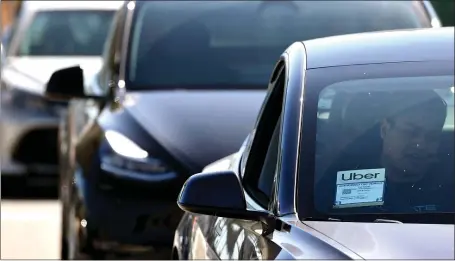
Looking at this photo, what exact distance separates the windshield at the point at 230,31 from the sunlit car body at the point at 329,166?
102 inches

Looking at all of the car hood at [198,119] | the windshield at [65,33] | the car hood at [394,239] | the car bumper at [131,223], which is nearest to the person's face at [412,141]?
the car hood at [394,239]

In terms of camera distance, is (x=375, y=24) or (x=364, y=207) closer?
(x=364, y=207)

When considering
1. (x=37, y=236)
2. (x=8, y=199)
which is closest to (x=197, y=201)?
(x=37, y=236)

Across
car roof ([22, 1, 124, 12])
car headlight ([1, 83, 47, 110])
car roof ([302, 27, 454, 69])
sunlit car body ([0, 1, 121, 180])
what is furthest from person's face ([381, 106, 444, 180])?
car roof ([22, 1, 124, 12])

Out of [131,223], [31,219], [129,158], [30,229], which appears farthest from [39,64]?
[131,223]

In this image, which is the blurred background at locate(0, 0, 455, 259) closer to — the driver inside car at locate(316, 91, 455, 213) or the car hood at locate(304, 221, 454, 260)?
the driver inside car at locate(316, 91, 455, 213)

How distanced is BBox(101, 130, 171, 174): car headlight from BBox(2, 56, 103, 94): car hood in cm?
496

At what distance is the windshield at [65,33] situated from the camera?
43.5ft

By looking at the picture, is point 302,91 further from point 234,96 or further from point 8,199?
point 8,199

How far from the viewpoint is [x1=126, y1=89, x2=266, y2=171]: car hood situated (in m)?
6.36

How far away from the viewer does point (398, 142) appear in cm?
424

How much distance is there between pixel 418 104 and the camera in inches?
173

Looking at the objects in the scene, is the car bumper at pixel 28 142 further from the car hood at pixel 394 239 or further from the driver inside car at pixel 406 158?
the car hood at pixel 394 239

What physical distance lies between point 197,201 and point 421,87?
0.88 metres
